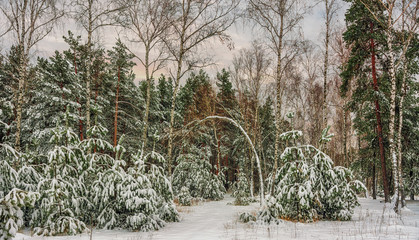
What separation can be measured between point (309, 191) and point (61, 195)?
749cm

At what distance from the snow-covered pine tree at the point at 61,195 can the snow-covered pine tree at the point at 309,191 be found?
571 cm

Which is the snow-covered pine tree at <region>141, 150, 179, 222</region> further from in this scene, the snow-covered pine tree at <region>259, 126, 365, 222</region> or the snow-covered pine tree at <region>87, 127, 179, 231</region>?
the snow-covered pine tree at <region>259, 126, 365, 222</region>

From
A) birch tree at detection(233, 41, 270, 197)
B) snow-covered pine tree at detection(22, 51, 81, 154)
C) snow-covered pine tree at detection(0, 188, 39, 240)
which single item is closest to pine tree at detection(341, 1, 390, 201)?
birch tree at detection(233, 41, 270, 197)

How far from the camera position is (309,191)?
8820 mm

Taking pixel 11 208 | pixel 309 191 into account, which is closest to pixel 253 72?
pixel 309 191

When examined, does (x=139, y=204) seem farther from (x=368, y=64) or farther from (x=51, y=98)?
(x=368, y=64)

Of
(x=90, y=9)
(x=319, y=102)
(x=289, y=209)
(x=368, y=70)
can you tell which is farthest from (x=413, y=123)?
(x=90, y=9)

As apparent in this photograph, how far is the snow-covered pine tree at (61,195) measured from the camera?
7535 mm

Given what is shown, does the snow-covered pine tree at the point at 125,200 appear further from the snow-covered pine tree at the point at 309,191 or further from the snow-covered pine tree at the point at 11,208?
the snow-covered pine tree at the point at 309,191

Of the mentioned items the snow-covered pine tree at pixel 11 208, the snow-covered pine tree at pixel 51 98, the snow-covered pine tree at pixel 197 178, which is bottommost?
the snow-covered pine tree at pixel 197 178

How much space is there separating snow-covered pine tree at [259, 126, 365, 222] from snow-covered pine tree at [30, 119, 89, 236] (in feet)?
18.7

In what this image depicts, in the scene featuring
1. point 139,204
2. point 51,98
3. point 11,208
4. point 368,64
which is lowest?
point 139,204

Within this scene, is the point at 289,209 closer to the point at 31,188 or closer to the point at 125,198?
the point at 125,198

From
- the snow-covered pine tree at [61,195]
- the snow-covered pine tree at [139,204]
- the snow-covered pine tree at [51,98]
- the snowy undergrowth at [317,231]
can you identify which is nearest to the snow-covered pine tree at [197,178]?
the snow-covered pine tree at [51,98]
